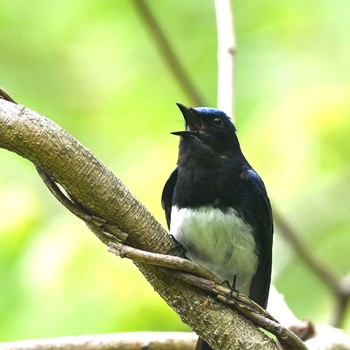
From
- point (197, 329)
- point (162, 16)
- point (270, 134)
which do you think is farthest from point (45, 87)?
point (197, 329)

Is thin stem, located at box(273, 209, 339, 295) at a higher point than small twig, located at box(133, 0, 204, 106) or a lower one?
lower

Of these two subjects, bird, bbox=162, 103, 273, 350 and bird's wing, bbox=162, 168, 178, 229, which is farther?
bird's wing, bbox=162, 168, 178, 229

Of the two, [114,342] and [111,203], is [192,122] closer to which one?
[114,342]

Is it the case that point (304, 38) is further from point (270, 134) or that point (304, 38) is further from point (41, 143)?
point (41, 143)

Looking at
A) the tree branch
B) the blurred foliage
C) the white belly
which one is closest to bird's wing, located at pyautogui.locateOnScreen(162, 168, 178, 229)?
the white belly

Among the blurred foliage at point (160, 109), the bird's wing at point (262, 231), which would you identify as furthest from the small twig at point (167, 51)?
the bird's wing at point (262, 231)

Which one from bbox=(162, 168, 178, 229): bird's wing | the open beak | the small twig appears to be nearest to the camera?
the open beak

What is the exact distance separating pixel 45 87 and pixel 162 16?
108 cm

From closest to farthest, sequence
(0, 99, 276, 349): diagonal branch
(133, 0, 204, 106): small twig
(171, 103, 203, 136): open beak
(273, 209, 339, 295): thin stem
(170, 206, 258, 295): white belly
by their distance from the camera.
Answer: (0, 99, 276, 349): diagonal branch
(170, 206, 258, 295): white belly
(171, 103, 203, 136): open beak
(133, 0, 204, 106): small twig
(273, 209, 339, 295): thin stem

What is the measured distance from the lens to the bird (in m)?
3.60

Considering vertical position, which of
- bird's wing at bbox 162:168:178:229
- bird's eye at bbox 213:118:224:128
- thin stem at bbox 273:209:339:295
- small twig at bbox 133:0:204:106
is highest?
small twig at bbox 133:0:204:106

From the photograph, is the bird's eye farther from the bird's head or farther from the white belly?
the white belly

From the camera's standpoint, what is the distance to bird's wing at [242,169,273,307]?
3758mm

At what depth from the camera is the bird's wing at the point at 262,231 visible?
148 inches
